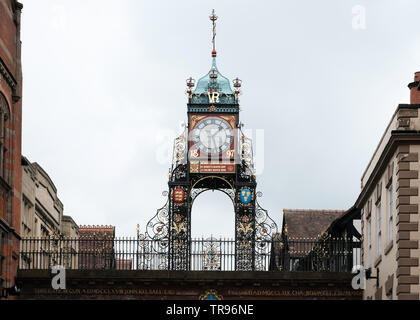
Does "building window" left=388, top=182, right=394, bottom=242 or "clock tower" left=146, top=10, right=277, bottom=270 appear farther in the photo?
"clock tower" left=146, top=10, right=277, bottom=270

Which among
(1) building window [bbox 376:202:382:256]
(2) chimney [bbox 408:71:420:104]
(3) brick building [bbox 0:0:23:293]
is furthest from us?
(1) building window [bbox 376:202:382:256]

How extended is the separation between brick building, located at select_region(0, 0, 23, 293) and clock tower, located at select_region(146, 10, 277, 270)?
12750mm

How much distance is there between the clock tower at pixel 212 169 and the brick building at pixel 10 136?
12.8 m

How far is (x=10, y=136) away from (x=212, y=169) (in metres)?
16.8

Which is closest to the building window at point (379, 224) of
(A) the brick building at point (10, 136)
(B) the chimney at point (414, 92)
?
(B) the chimney at point (414, 92)

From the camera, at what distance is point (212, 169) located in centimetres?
5712

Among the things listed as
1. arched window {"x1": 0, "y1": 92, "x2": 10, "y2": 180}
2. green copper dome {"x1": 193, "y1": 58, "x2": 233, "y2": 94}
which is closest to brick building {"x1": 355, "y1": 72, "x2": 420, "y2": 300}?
arched window {"x1": 0, "y1": 92, "x2": 10, "y2": 180}

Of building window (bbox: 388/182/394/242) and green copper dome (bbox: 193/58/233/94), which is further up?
green copper dome (bbox: 193/58/233/94)

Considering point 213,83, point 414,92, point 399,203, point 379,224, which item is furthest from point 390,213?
point 213,83

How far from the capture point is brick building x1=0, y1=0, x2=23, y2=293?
40750 millimetres

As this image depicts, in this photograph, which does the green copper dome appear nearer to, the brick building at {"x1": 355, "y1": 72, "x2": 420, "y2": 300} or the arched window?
the arched window

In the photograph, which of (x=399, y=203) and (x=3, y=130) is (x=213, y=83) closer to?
(x=3, y=130)

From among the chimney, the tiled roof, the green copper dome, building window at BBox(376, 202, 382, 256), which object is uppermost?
the green copper dome

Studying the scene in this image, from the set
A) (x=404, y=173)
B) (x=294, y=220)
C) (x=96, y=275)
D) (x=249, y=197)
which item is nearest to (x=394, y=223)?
(x=404, y=173)
